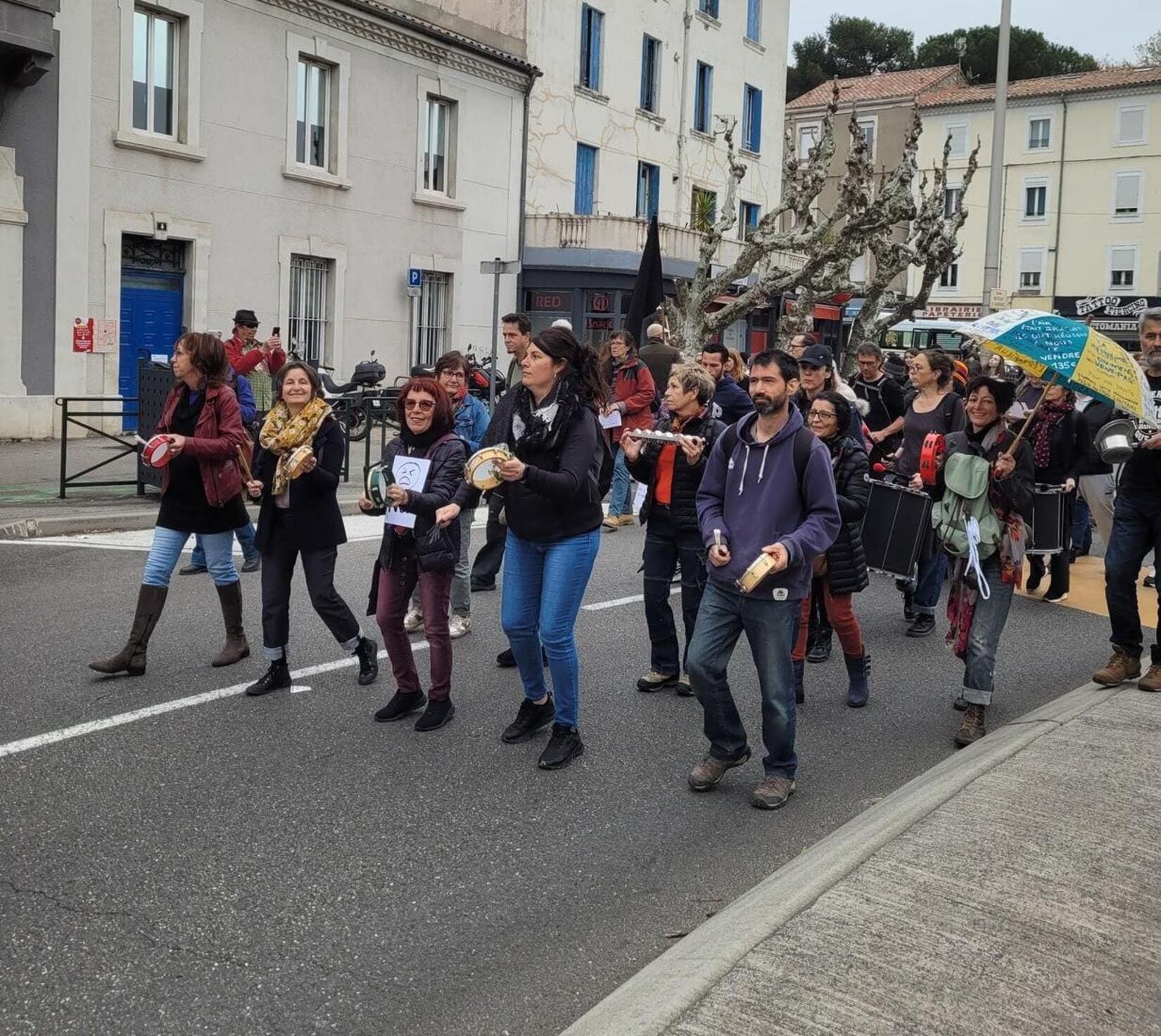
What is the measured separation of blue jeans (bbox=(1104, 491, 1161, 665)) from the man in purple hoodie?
2.45m

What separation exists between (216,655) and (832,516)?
3799mm

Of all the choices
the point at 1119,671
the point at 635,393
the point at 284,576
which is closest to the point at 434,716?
the point at 284,576

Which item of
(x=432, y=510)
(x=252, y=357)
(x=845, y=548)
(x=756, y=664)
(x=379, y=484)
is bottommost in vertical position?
(x=756, y=664)

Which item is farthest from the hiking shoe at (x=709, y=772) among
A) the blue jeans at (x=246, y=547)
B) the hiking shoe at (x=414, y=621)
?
the blue jeans at (x=246, y=547)

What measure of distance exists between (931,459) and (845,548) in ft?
2.43

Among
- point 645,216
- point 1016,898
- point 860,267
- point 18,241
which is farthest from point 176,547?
point 860,267

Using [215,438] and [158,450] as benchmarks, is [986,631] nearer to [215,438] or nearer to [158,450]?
[215,438]

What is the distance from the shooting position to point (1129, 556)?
688cm

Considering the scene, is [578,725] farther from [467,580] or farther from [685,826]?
[467,580]

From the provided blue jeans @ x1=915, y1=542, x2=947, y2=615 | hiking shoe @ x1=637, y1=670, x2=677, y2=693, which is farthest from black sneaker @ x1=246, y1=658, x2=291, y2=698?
blue jeans @ x1=915, y1=542, x2=947, y2=615

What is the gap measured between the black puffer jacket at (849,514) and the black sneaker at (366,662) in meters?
2.41

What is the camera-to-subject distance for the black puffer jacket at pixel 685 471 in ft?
22.3

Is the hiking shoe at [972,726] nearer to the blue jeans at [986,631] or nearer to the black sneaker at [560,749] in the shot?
the blue jeans at [986,631]

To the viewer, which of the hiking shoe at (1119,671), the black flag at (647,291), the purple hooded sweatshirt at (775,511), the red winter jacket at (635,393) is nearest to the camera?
the purple hooded sweatshirt at (775,511)
